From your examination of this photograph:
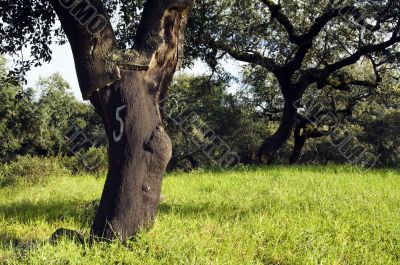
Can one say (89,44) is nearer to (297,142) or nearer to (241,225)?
(241,225)

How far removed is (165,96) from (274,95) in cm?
2215

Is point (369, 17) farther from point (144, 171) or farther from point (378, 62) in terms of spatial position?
point (144, 171)

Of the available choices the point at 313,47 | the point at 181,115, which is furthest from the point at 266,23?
the point at 181,115

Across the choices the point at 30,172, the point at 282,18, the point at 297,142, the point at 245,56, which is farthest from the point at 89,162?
the point at 297,142

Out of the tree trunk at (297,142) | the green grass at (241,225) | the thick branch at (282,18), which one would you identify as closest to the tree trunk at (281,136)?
the thick branch at (282,18)

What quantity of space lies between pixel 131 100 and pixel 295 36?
14.7 m

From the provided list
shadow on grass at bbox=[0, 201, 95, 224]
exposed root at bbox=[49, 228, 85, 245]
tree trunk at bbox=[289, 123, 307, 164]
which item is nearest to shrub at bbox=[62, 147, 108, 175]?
shadow on grass at bbox=[0, 201, 95, 224]

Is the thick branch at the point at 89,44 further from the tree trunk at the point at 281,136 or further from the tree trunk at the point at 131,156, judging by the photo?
the tree trunk at the point at 281,136

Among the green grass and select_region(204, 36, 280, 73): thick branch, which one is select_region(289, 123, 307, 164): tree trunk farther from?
the green grass

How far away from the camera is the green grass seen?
4660 millimetres

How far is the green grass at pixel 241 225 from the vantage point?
183 inches

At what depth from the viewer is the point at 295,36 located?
1861cm

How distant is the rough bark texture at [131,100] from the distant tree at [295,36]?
10794 millimetres

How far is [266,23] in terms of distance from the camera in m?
19.2
